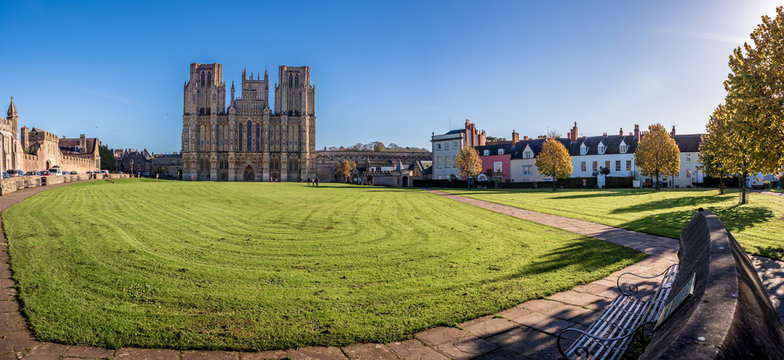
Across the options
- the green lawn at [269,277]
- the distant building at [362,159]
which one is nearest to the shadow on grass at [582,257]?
the green lawn at [269,277]

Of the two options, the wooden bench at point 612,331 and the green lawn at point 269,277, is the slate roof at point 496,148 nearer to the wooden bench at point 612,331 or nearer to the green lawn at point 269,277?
the green lawn at point 269,277

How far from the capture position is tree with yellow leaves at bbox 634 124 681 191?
39.2 metres

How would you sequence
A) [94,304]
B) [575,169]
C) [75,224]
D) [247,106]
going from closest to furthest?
[94,304] → [75,224] → [575,169] → [247,106]

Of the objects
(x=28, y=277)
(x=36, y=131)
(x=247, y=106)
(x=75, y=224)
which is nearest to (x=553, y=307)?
(x=28, y=277)

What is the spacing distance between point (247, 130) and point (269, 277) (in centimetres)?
9342

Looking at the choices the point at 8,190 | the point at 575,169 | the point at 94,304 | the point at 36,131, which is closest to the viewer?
the point at 94,304

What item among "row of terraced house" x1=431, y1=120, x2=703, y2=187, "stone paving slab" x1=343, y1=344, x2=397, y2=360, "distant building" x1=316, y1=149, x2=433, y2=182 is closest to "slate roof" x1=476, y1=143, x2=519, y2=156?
"row of terraced house" x1=431, y1=120, x2=703, y2=187

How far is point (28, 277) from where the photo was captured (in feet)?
22.0

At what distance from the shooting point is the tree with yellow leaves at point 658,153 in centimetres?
3922

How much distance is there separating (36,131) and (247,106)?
130 ft

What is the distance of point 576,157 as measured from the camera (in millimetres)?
61031

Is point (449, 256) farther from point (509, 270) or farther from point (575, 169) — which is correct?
→ point (575, 169)

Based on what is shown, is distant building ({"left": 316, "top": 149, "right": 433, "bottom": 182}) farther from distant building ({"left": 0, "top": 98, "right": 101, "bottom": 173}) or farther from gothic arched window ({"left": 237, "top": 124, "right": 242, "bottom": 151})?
distant building ({"left": 0, "top": 98, "right": 101, "bottom": 173})

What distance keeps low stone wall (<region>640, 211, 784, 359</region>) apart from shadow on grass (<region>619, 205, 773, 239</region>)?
11.0 m
